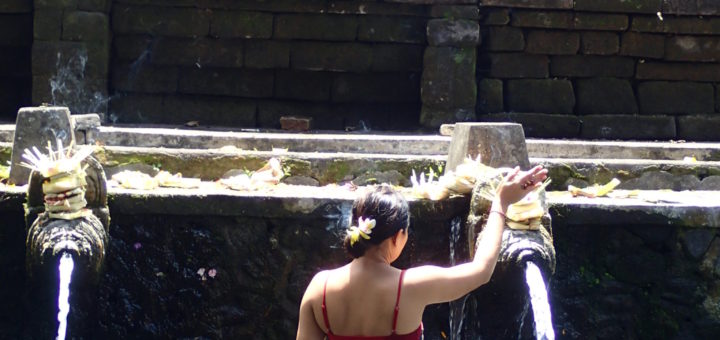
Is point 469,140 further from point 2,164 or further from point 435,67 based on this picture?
point 435,67

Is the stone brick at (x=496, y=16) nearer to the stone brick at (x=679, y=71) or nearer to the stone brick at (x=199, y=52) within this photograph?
the stone brick at (x=679, y=71)

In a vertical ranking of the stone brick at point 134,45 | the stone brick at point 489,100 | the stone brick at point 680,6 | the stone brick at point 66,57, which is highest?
the stone brick at point 680,6

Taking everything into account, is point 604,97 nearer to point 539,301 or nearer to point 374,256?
point 539,301

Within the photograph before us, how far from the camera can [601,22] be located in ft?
34.1

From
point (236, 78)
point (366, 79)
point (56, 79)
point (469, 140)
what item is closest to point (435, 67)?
point (366, 79)

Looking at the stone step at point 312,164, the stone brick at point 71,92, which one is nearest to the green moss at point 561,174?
the stone step at point 312,164

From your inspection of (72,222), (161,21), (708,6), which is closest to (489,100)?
(708,6)

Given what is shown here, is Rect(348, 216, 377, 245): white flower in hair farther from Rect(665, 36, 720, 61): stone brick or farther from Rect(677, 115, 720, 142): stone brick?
Rect(665, 36, 720, 61): stone brick

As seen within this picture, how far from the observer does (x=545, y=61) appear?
34.1 feet

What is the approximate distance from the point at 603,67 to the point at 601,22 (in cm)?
47

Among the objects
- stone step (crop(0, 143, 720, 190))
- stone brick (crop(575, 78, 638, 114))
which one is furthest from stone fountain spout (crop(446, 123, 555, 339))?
stone brick (crop(575, 78, 638, 114))

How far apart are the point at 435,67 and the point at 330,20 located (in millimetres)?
1164

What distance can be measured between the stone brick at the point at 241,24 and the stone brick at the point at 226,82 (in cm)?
38

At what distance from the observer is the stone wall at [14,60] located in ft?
33.7
